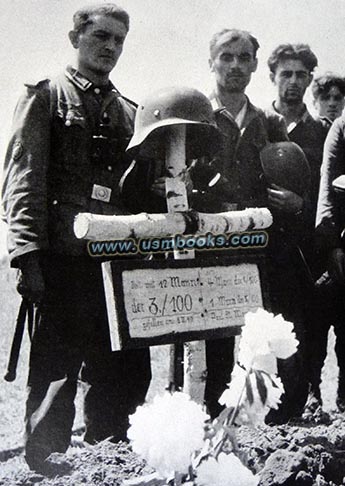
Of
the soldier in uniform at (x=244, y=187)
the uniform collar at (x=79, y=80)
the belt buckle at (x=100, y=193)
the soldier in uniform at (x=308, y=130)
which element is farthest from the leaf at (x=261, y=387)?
the soldier in uniform at (x=308, y=130)

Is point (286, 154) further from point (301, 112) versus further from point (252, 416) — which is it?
point (252, 416)

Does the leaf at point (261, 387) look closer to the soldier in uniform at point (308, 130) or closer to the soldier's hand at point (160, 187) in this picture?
the soldier's hand at point (160, 187)

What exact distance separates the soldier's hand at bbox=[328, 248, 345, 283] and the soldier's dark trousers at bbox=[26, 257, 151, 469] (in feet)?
3.51

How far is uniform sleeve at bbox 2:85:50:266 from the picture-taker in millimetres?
2794

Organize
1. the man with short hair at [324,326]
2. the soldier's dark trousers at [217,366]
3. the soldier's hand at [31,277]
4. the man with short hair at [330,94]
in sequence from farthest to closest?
the man with short hair at [330,94]
the man with short hair at [324,326]
the soldier's dark trousers at [217,366]
the soldier's hand at [31,277]

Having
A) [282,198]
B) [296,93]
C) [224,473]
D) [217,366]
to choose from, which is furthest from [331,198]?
[224,473]

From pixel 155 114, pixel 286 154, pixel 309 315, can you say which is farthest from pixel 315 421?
pixel 155 114

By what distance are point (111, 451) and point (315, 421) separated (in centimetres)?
132

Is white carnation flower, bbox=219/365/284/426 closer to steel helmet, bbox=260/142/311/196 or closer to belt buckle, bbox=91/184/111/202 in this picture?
belt buckle, bbox=91/184/111/202

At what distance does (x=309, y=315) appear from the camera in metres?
4.04

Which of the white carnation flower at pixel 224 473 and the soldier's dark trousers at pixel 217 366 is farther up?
the soldier's dark trousers at pixel 217 366

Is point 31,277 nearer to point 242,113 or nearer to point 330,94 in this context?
point 242,113

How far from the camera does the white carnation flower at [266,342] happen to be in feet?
6.06

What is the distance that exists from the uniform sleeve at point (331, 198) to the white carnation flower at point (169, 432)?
1889mm
